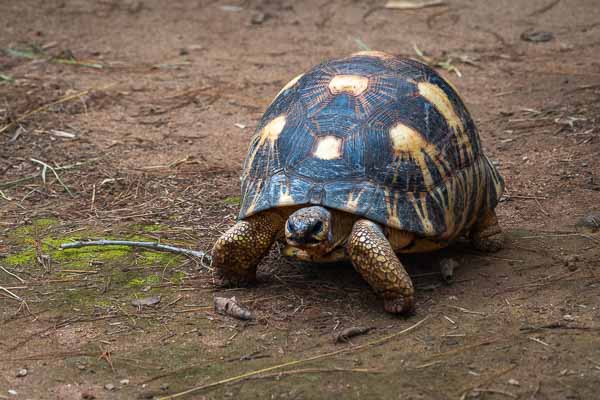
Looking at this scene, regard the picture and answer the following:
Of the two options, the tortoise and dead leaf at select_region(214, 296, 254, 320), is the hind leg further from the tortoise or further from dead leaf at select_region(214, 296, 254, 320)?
dead leaf at select_region(214, 296, 254, 320)

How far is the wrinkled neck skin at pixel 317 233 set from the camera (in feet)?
11.0

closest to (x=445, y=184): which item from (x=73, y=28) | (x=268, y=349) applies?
(x=268, y=349)

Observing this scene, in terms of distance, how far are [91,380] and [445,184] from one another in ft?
5.51

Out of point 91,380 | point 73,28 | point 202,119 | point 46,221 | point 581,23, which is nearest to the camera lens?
point 91,380

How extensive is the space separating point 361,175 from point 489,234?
908mm

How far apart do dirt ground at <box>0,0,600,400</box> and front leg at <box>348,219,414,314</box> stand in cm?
9

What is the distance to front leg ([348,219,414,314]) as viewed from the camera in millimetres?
3375

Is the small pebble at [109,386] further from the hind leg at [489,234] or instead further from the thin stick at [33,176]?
the thin stick at [33,176]

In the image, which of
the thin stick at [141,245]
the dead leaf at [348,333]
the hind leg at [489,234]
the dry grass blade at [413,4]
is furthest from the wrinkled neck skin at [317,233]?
the dry grass blade at [413,4]

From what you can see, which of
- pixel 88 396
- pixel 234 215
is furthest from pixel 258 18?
pixel 88 396

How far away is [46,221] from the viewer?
15.1 feet

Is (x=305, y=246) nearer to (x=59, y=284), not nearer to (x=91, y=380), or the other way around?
(x=91, y=380)

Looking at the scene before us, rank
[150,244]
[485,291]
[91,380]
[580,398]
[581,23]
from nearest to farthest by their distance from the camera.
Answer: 1. [580,398]
2. [91,380]
3. [485,291]
4. [150,244]
5. [581,23]

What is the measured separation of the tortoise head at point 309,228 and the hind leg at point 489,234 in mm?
993
